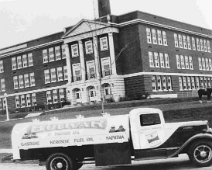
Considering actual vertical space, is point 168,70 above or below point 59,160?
above

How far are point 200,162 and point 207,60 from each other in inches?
2243

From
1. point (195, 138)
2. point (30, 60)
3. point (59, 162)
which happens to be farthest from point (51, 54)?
point (195, 138)

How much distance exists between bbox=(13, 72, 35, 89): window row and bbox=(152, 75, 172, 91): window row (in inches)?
777

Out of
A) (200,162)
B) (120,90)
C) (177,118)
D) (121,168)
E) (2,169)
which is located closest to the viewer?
(200,162)

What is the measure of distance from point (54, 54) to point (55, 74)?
9.43ft

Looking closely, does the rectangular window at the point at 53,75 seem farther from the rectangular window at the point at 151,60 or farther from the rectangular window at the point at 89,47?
the rectangular window at the point at 151,60

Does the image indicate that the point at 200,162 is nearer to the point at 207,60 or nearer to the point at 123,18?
the point at 123,18

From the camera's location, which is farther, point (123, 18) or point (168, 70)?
point (168, 70)

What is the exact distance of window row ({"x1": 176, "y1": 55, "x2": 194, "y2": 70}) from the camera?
5906 cm

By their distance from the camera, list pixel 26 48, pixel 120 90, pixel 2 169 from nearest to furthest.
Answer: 1. pixel 2 169
2. pixel 120 90
3. pixel 26 48

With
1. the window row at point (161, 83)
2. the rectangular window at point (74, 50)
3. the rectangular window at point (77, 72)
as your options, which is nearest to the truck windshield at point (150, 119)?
the window row at point (161, 83)

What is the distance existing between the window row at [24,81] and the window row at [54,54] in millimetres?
3809

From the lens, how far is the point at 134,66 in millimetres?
51969

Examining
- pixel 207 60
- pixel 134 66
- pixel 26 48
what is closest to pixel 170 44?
pixel 134 66
